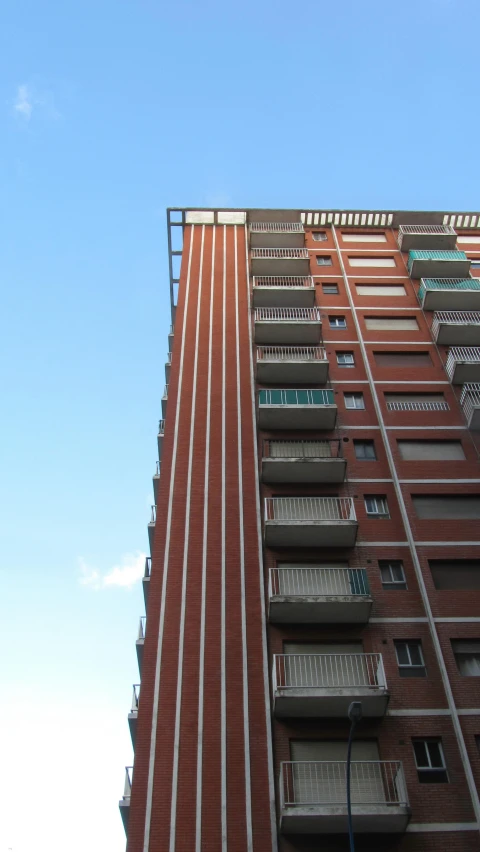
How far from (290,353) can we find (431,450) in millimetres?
7595

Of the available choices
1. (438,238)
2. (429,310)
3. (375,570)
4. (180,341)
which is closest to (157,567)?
(375,570)

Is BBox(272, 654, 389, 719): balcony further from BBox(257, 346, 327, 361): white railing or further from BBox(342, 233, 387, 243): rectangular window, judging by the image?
BBox(342, 233, 387, 243): rectangular window

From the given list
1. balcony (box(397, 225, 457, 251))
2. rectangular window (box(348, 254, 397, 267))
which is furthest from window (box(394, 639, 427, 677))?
balcony (box(397, 225, 457, 251))

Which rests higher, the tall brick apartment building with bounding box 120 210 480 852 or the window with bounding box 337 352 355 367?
the window with bounding box 337 352 355 367

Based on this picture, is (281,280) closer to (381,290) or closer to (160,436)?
(381,290)

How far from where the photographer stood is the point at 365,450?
85.4 feet

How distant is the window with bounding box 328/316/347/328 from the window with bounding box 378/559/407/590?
1263 cm

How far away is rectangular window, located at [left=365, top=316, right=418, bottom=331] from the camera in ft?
103

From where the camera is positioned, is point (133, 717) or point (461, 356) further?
point (461, 356)

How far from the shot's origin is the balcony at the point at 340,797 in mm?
16156

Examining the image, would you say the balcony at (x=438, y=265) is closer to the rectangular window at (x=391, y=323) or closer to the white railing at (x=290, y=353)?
the rectangular window at (x=391, y=323)

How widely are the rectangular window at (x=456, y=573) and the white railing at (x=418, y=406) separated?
7.10 m

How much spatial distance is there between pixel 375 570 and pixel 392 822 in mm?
7341

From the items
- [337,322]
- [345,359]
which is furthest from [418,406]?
[337,322]
